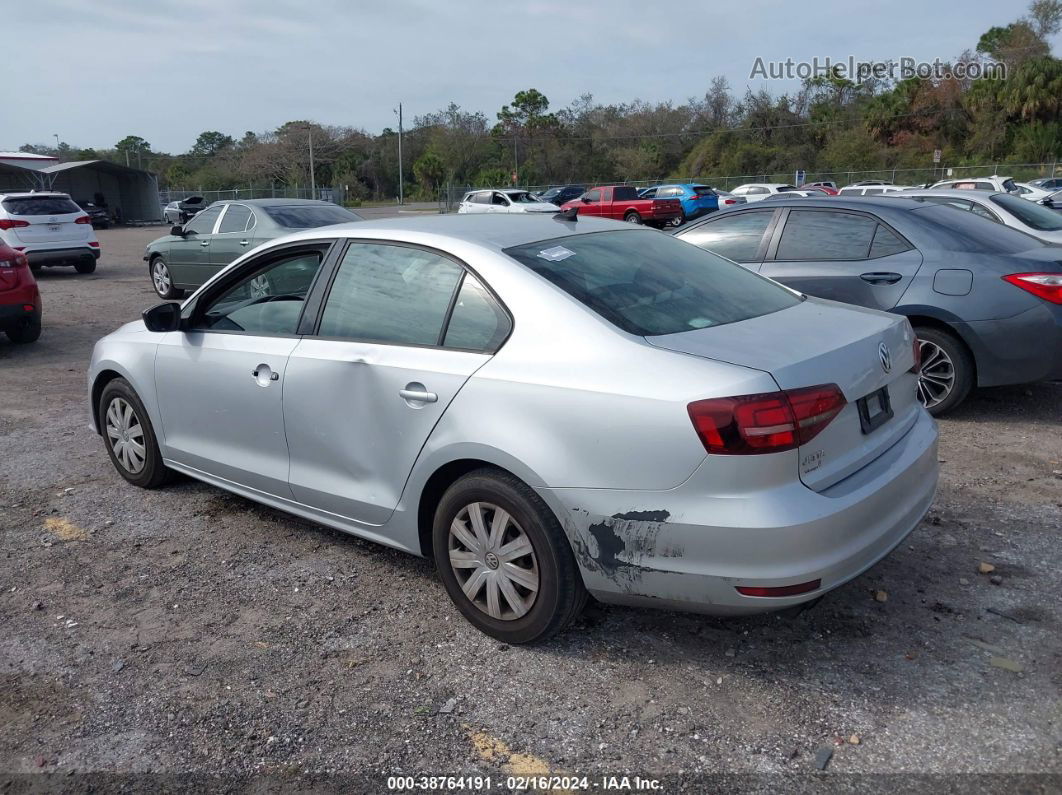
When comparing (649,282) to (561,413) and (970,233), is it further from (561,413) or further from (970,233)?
(970,233)

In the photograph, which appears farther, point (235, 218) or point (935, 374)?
point (235, 218)

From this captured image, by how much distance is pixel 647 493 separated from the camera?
3.00m

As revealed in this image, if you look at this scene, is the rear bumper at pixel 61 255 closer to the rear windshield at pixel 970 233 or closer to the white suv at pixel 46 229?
the white suv at pixel 46 229

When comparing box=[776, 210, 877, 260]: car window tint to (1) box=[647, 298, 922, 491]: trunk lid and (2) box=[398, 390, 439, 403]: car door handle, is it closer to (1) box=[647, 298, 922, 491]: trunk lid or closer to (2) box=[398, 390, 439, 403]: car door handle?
(1) box=[647, 298, 922, 491]: trunk lid

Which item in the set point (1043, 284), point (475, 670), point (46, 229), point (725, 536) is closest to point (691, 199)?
point (46, 229)

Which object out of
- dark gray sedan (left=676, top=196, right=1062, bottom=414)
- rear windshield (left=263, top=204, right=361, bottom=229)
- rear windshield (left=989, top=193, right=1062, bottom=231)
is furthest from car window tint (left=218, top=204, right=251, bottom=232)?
rear windshield (left=989, top=193, right=1062, bottom=231)

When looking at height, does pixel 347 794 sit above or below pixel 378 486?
below

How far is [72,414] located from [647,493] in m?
5.94

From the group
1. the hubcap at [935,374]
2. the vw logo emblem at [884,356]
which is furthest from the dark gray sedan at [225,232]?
the vw logo emblem at [884,356]

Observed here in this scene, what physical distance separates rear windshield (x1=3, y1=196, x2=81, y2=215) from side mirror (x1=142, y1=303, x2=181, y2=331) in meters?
14.5

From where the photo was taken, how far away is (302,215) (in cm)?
1233

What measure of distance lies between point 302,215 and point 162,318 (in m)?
8.01

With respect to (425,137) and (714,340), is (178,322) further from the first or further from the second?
(425,137)

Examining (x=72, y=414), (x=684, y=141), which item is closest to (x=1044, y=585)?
(x=72, y=414)
